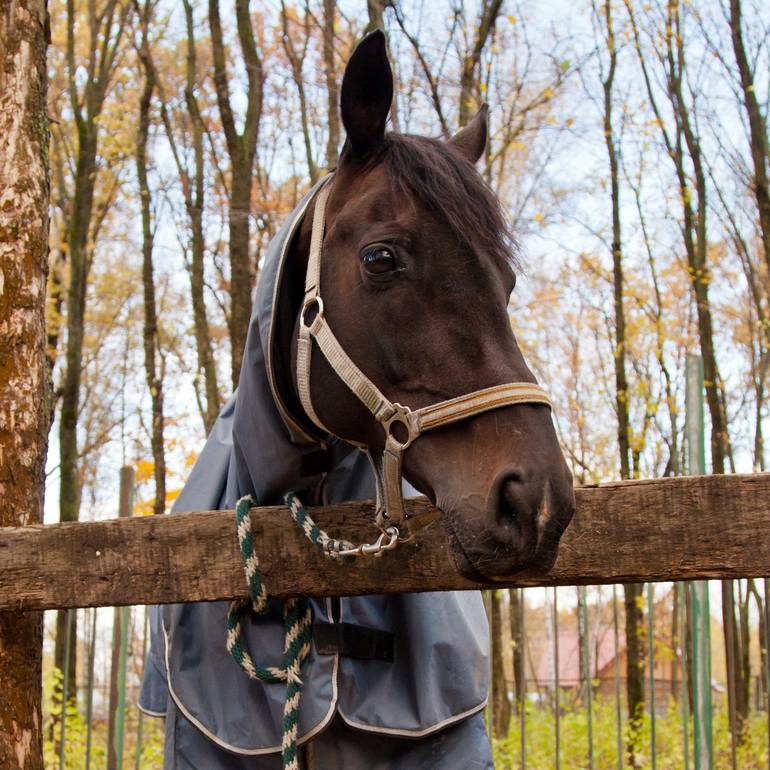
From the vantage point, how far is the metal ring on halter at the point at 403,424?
72.6 inches

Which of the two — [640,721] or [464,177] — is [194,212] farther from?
[464,177]

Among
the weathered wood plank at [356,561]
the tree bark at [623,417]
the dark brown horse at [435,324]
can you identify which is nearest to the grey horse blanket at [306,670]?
the dark brown horse at [435,324]

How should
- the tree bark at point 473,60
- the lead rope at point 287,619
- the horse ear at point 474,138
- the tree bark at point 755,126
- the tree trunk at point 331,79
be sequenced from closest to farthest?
the lead rope at point 287,619, the horse ear at point 474,138, the tree bark at point 755,126, the tree bark at point 473,60, the tree trunk at point 331,79

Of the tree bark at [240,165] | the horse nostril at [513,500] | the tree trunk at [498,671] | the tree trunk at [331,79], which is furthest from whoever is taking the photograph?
the tree trunk at [331,79]

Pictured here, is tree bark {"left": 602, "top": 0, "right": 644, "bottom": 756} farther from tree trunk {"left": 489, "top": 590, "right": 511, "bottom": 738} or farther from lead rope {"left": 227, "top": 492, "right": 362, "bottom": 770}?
lead rope {"left": 227, "top": 492, "right": 362, "bottom": 770}

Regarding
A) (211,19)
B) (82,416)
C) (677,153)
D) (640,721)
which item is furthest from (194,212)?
(82,416)

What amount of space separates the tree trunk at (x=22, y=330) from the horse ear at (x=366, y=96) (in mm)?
1033

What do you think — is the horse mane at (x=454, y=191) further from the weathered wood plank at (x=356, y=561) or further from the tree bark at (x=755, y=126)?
the tree bark at (x=755, y=126)

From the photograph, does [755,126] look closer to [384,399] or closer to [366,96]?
[366,96]

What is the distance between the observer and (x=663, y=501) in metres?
1.95

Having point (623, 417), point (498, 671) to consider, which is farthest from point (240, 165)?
→ point (623, 417)

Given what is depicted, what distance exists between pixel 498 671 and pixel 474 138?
5655 millimetres

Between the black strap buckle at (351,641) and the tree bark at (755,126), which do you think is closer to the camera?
the black strap buckle at (351,641)

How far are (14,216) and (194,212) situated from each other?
339 inches
